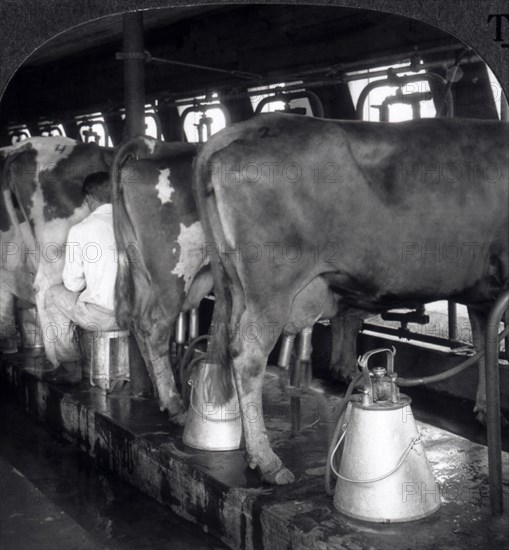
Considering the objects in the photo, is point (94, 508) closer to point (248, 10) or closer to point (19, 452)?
point (19, 452)

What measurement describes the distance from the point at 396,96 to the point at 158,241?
88.9 inches

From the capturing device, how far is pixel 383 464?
2.72m

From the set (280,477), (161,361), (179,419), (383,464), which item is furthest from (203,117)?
(383,464)

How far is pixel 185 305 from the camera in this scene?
169 inches

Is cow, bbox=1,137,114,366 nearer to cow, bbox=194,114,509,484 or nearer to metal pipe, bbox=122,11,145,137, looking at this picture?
metal pipe, bbox=122,11,145,137

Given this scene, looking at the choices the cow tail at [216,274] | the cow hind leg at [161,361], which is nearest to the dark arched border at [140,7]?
the cow tail at [216,274]

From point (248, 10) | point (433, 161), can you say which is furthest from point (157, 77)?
point (433, 161)

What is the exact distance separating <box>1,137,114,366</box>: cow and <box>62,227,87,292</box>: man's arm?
0.34m

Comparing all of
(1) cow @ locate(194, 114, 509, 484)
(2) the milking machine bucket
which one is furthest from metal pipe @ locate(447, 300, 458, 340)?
(2) the milking machine bucket

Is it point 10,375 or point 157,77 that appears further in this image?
point 157,77

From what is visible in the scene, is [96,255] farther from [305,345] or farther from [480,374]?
[480,374]

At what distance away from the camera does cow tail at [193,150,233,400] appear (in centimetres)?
323

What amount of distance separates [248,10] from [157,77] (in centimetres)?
203

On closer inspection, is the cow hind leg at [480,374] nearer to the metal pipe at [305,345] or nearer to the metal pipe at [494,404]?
the metal pipe at [305,345]
